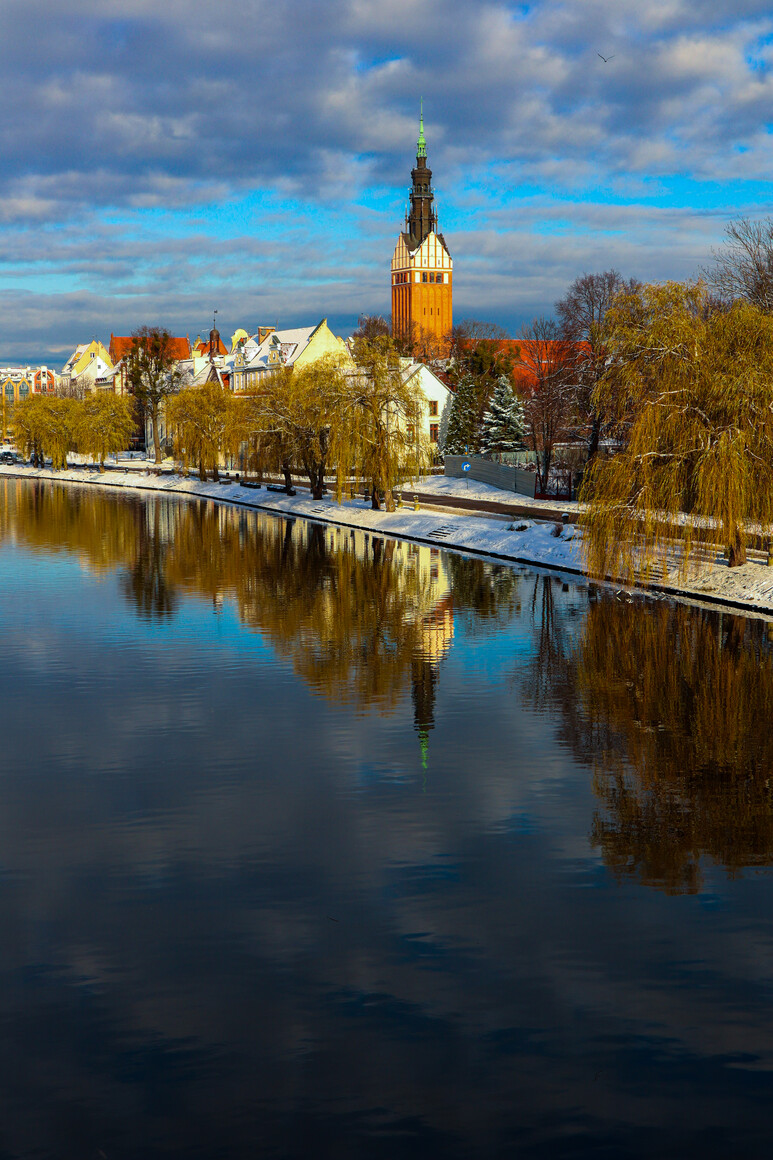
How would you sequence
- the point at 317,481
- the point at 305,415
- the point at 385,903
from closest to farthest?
the point at 385,903
the point at 305,415
the point at 317,481

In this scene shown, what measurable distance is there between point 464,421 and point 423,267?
96041mm

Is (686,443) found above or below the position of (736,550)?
above

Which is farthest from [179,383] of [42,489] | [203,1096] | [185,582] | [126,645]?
[203,1096]

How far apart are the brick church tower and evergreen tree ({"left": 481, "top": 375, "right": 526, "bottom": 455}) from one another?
3705 inches

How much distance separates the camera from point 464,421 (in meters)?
83.9

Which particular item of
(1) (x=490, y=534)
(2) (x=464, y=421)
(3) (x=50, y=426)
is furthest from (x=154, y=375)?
(1) (x=490, y=534)

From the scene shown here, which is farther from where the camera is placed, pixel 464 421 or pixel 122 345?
pixel 122 345

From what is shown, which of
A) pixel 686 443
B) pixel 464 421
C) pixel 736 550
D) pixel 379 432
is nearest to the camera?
pixel 686 443

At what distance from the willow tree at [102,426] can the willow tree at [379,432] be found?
54.1m

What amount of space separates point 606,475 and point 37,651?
1599cm

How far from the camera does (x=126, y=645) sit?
23406 millimetres

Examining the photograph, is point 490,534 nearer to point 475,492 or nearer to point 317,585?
point 317,585

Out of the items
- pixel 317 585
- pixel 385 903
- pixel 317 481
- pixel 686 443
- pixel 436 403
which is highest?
pixel 436 403

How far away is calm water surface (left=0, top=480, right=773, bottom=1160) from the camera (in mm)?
7332
